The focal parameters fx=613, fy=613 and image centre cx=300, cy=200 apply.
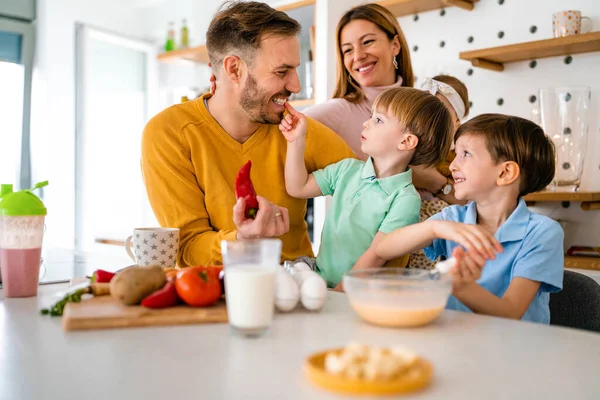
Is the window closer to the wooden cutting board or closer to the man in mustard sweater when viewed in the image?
the man in mustard sweater

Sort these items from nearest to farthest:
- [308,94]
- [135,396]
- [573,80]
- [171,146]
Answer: [135,396] → [171,146] → [573,80] → [308,94]

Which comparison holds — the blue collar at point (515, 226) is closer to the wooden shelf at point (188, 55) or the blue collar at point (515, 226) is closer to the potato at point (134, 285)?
the potato at point (134, 285)

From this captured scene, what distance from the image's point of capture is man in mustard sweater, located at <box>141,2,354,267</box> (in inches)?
70.7

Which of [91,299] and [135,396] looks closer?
[135,396]

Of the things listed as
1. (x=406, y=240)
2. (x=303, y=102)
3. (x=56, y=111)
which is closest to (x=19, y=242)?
(x=406, y=240)

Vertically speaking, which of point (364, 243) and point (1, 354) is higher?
point (364, 243)

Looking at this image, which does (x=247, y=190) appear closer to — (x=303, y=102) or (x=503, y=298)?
(x=503, y=298)

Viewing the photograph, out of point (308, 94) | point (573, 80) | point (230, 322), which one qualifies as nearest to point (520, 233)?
point (230, 322)

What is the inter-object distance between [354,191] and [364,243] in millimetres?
156

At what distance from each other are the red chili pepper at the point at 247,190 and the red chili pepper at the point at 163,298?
363mm

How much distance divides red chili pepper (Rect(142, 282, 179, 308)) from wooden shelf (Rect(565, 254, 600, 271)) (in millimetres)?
1971

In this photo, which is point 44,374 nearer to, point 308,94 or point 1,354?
point 1,354

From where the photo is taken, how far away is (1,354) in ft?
2.66

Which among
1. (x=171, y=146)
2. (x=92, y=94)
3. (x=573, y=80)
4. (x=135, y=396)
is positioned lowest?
(x=135, y=396)
